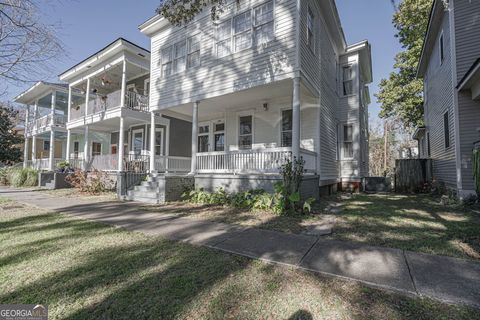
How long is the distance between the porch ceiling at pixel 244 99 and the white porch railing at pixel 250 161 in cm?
228

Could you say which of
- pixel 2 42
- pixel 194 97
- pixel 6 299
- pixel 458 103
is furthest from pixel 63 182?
pixel 458 103

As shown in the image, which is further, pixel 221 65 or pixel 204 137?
pixel 204 137

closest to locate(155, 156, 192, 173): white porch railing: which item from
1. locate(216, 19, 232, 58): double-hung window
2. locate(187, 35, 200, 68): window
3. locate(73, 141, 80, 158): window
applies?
locate(187, 35, 200, 68): window

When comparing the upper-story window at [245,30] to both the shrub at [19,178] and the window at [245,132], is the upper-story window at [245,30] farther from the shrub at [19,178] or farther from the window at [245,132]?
the shrub at [19,178]

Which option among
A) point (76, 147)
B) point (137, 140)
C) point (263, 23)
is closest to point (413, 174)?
point (263, 23)

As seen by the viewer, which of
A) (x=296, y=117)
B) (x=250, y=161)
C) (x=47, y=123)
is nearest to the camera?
(x=296, y=117)

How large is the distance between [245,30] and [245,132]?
4.34m

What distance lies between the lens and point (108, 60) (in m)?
13.5

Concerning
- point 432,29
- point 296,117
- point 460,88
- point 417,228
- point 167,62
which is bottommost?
point 417,228

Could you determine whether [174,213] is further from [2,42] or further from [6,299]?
[2,42]

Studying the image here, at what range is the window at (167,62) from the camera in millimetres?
11234

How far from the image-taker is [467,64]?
8.05 metres

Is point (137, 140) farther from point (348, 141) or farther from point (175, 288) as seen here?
point (175, 288)

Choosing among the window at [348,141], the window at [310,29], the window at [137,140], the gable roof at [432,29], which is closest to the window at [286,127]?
the window at [310,29]
